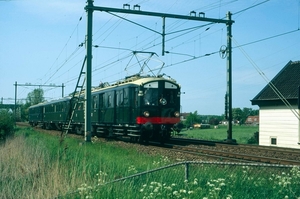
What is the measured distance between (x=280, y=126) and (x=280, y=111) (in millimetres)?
1094

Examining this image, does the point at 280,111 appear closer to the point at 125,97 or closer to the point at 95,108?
the point at 125,97

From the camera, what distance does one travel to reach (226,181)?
24.4 feet

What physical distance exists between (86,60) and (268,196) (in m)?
14.9

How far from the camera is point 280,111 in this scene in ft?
97.7

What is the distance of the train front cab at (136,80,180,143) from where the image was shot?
2102 centimetres

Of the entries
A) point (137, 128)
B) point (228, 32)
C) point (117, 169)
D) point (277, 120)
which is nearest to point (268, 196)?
point (117, 169)

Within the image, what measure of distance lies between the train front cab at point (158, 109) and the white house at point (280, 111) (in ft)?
32.2

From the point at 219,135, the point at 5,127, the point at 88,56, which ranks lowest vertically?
the point at 219,135

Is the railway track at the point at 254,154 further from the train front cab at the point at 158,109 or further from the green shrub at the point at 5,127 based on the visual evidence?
the green shrub at the point at 5,127

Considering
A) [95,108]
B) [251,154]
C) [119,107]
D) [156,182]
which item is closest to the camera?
[156,182]

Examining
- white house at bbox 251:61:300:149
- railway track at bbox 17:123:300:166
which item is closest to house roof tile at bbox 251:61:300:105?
white house at bbox 251:61:300:149

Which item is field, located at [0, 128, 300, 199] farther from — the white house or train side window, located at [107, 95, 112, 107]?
the white house

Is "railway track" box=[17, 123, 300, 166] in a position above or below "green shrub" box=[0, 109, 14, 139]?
below

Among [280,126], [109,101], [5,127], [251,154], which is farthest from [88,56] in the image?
[280,126]
